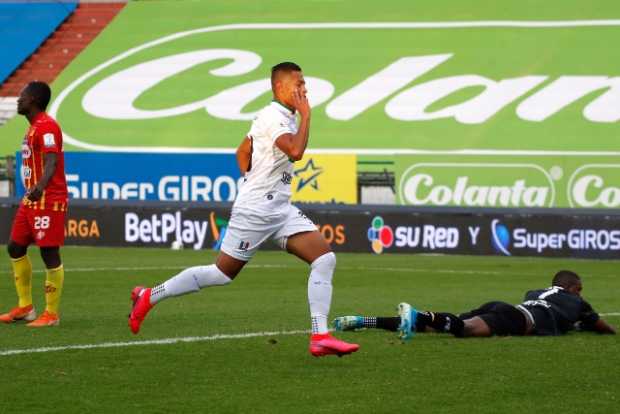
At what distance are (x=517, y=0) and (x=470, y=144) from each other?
16.4 feet

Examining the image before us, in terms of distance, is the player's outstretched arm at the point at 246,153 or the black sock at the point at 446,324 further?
the black sock at the point at 446,324

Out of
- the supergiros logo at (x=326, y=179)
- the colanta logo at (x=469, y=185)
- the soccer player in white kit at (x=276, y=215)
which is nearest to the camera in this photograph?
the soccer player in white kit at (x=276, y=215)

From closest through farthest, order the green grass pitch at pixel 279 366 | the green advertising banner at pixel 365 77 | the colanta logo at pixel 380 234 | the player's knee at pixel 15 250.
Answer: the green grass pitch at pixel 279 366 → the player's knee at pixel 15 250 → the colanta logo at pixel 380 234 → the green advertising banner at pixel 365 77

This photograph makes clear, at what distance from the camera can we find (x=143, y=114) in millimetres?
34469

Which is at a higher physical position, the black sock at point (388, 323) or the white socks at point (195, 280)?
the white socks at point (195, 280)

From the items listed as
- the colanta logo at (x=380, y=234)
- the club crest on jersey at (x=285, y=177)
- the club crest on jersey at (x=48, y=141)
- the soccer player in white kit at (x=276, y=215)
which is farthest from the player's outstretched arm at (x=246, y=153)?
the colanta logo at (x=380, y=234)

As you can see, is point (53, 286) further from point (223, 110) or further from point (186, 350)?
point (223, 110)

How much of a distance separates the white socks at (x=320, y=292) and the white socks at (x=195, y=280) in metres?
0.60

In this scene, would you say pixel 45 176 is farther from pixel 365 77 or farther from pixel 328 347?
pixel 365 77

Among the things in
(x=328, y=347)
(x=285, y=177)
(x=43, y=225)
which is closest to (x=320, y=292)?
(x=328, y=347)

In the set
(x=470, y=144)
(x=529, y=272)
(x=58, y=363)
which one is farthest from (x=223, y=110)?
(x=58, y=363)

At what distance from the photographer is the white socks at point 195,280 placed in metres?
9.35

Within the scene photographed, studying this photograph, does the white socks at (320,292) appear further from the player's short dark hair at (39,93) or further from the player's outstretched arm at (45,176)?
the player's short dark hair at (39,93)

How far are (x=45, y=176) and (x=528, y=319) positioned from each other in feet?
12.9
